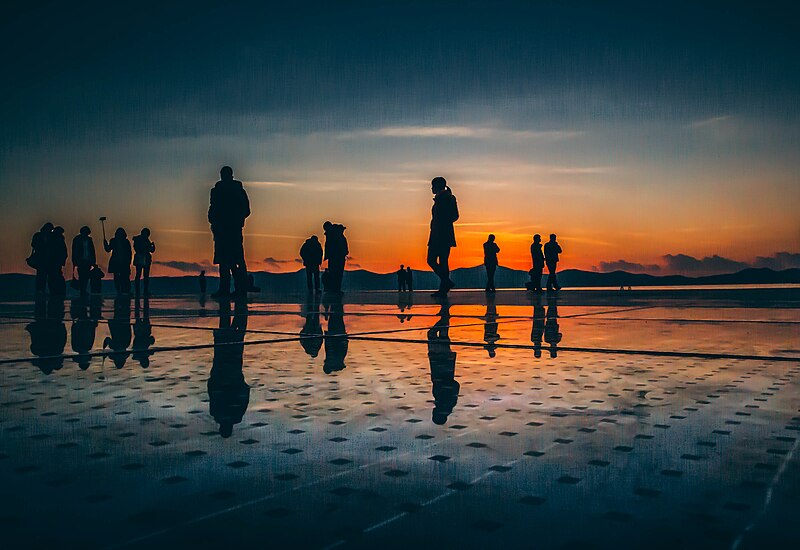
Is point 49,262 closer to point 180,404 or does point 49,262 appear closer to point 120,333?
point 120,333

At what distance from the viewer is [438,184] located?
15211 mm

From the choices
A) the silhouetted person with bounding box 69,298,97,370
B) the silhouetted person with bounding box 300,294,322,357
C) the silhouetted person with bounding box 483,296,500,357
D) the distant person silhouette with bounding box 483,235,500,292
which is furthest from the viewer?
the distant person silhouette with bounding box 483,235,500,292

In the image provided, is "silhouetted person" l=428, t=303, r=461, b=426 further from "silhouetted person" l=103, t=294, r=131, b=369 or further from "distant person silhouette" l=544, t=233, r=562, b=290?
"distant person silhouette" l=544, t=233, r=562, b=290

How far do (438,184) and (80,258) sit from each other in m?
13.8

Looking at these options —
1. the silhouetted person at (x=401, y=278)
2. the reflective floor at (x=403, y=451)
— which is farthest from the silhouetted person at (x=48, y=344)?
the silhouetted person at (x=401, y=278)

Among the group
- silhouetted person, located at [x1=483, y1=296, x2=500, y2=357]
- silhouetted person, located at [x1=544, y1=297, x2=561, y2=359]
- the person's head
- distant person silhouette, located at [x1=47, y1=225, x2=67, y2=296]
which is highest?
the person's head

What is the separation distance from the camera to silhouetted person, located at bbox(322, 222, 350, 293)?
23.1m

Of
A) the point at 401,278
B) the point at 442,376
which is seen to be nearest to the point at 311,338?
the point at 442,376

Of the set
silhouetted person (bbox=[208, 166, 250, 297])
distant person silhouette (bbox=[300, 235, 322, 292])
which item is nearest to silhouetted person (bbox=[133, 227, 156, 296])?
distant person silhouette (bbox=[300, 235, 322, 292])

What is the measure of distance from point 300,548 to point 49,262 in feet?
77.2

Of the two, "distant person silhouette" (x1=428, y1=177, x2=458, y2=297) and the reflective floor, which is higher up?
"distant person silhouette" (x1=428, y1=177, x2=458, y2=297)

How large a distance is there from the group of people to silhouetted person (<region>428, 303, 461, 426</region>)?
18677 mm

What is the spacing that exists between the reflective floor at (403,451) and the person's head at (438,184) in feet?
37.0

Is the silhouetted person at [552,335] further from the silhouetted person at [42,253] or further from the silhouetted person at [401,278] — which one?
the silhouetted person at [401,278]
